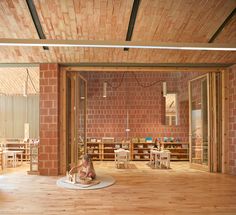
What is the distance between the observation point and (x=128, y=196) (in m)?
5.30

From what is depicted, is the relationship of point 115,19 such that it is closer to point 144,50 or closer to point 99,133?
point 144,50

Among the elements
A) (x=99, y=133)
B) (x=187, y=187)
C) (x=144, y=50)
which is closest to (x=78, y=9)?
(x=144, y=50)

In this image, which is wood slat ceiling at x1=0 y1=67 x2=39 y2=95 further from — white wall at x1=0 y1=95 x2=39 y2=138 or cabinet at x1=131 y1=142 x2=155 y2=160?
cabinet at x1=131 y1=142 x2=155 y2=160

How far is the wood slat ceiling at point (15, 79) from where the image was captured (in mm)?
10039

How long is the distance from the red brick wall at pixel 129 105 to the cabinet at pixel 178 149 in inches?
20.9

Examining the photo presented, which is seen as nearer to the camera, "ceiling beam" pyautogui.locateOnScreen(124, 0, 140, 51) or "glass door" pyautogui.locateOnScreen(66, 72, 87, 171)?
"ceiling beam" pyautogui.locateOnScreen(124, 0, 140, 51)

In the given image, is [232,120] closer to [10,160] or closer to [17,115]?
[10,160]

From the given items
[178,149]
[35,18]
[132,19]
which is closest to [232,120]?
[178,149]

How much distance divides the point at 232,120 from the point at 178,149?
4.05m

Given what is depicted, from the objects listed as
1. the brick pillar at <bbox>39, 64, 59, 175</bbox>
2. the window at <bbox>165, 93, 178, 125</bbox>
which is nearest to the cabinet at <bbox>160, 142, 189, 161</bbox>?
the window at <bbox>165, 93, 178, 125</bbox>

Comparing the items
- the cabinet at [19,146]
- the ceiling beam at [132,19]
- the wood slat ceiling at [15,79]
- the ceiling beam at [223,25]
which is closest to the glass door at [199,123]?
the ceiling beam at [223,25]

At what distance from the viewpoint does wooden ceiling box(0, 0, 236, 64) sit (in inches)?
207

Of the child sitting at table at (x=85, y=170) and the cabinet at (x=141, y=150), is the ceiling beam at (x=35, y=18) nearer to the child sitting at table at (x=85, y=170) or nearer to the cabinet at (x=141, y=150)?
the child sitting at table at (x=85, y=170)

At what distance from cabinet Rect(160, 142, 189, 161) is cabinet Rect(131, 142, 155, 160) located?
719 mm
